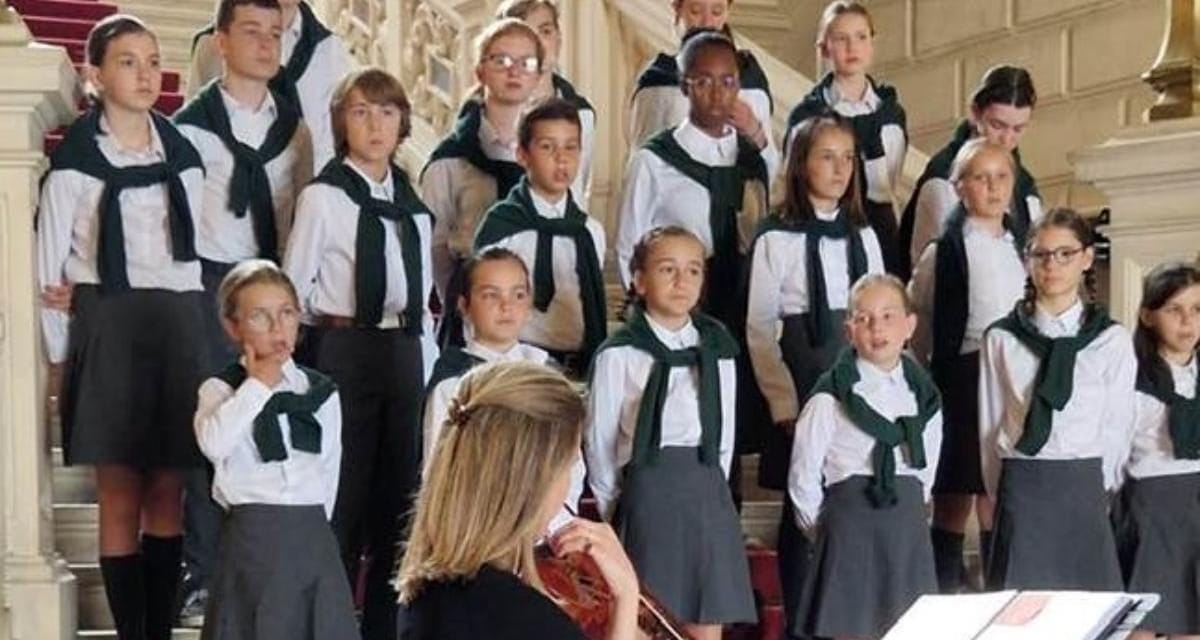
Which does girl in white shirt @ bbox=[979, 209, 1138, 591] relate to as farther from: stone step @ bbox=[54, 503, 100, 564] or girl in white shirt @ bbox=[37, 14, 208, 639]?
stone step @ bbox=[54, 503, 100, 564]

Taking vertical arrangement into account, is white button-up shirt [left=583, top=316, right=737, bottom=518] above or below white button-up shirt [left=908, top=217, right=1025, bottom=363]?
below

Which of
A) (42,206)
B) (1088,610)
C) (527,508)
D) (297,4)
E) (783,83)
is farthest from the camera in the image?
(783,83)

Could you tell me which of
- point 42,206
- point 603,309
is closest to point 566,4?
point 603,309

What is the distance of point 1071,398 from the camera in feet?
16.9

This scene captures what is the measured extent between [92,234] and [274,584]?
39.6 inches

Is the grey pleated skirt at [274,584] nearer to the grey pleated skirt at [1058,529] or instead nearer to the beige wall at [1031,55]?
the grey pleated skirt at [1058,529]

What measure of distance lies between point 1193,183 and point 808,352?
116 centimetres

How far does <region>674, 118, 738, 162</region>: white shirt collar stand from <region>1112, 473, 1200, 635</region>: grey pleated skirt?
1.43m

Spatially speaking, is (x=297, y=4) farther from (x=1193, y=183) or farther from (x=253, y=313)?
(x=1193, y=183)

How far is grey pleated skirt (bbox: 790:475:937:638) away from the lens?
197 inches

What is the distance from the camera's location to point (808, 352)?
18.0 feet

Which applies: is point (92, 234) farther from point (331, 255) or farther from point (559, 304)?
point (559, 304)

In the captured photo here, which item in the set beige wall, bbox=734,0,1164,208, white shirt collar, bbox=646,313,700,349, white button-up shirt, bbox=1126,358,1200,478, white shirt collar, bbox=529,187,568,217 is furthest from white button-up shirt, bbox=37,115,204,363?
beige wall, bbox=734,0,1164,208

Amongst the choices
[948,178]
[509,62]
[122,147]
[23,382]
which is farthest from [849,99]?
[23,382]
